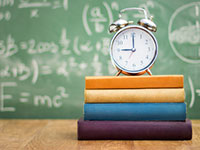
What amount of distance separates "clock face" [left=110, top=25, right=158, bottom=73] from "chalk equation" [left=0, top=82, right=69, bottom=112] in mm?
578

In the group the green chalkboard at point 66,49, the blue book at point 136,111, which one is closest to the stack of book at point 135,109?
the blue book at point 136,111

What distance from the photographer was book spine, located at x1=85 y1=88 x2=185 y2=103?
3.30 feet

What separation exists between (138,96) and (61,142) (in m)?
0.34

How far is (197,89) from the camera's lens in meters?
1.51

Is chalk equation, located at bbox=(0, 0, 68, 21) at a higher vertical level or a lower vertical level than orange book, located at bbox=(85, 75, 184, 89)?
higher

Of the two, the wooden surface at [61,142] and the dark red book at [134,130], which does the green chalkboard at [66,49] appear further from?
the dark red book at [134,130]

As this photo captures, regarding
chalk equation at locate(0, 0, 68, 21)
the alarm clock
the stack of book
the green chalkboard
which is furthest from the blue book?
chalk equation at locate(0, 0, 68, 21)

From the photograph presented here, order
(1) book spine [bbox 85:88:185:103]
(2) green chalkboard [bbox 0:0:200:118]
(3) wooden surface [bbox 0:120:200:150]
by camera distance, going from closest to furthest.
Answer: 1. (3) wooden surface [bbox 0:120:200:150]
2. (1) book spine [bbox 85:88:185:103]
3. (2) green chalkboard [bbox 0:0:200:118]

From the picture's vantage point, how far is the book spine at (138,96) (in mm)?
1005

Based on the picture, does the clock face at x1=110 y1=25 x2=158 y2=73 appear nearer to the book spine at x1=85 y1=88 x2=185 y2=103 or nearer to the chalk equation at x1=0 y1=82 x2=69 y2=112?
the book spine at x1=85 y1=88 x2=185 y2=103

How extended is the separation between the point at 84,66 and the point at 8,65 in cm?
47

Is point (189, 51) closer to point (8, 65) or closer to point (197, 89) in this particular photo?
point (197, 89)

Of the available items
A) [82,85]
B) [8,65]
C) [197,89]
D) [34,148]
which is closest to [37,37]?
[8,65]

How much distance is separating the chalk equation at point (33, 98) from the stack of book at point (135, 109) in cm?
57
